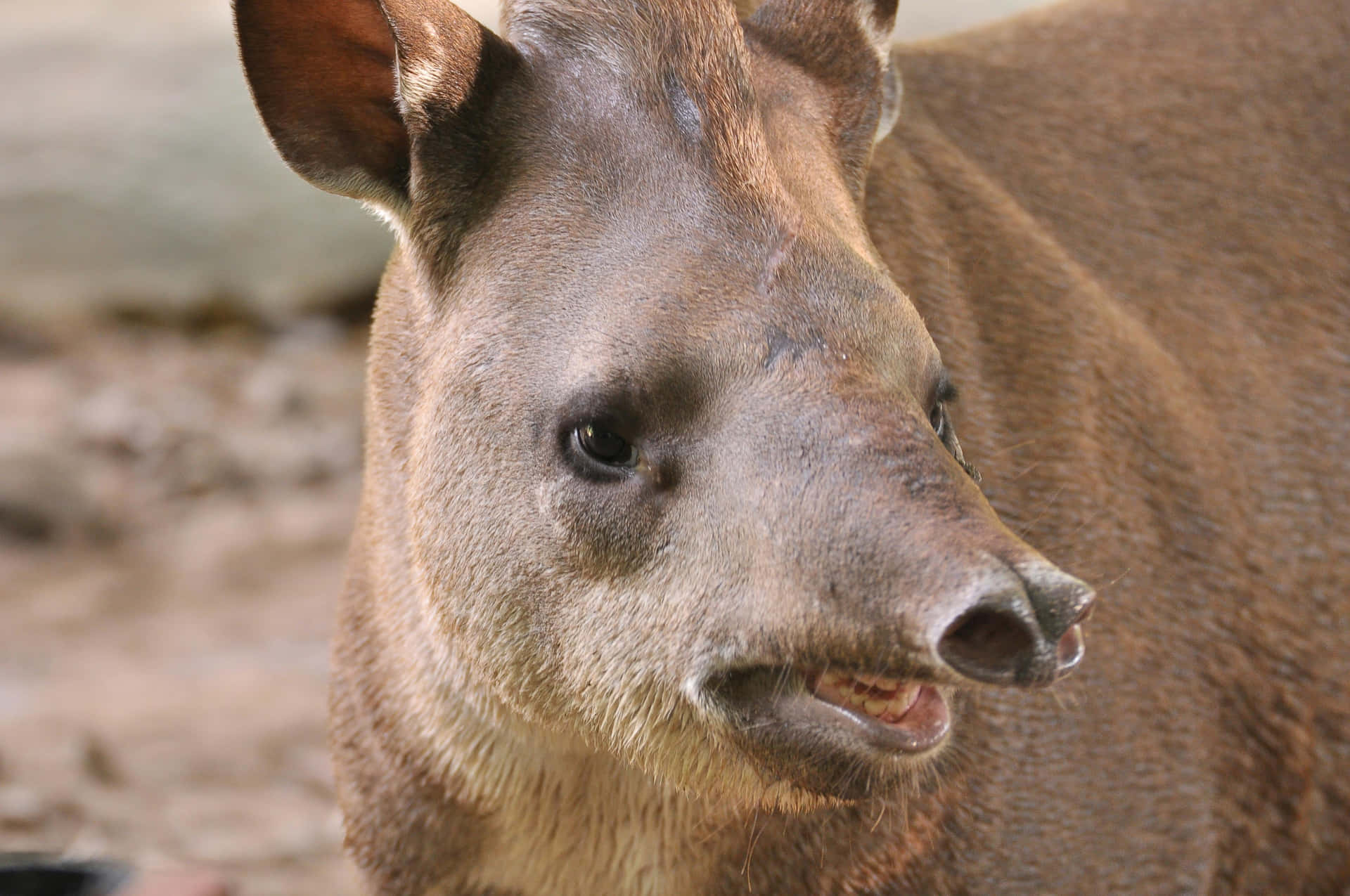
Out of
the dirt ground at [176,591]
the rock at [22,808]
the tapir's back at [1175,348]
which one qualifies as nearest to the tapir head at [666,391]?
the tapir's back at [1175,348]

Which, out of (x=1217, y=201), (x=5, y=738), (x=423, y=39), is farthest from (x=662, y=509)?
(x=5, y=738)

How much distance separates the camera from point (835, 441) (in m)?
2.43

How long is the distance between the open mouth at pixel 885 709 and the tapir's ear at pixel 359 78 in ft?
3.99

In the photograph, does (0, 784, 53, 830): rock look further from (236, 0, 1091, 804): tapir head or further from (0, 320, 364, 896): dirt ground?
(236, 0, 1091, 804): tapir head

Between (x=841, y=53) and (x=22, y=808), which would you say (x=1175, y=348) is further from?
(x=22, y=808)

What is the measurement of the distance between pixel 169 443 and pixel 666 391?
6175mm

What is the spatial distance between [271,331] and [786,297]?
751cm

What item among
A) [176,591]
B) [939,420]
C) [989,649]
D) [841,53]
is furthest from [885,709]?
[176,591]

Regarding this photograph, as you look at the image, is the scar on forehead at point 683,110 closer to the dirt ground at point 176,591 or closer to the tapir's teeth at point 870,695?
the tapir's teeth at point 870,695

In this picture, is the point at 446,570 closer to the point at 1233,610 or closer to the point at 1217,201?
the point at 1233,610

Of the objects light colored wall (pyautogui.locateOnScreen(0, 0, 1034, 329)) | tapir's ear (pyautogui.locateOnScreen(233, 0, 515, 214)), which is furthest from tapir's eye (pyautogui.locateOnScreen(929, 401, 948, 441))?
light colored wall (pyautogui.locateOnScreen(0, 0, 1034, 329))

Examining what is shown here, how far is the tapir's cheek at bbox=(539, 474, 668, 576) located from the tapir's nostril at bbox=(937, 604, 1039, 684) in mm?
605

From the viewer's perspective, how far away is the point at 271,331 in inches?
380

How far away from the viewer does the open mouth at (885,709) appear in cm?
253
